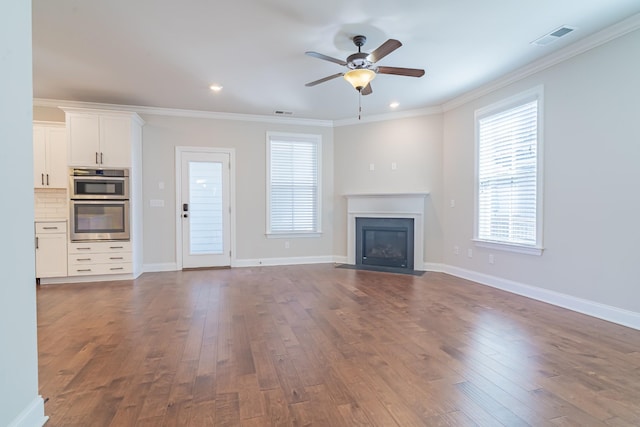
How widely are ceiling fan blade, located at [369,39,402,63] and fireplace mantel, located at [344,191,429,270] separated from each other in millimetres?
2975

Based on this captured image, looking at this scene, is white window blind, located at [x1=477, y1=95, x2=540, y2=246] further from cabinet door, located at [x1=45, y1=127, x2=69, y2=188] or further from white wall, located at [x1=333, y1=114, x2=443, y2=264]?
cabinet door, located at [x1=45, y1=127, x2=69, y2=188]

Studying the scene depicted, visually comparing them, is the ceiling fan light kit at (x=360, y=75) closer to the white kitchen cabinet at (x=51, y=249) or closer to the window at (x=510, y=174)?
the window at (x=510, y=174)

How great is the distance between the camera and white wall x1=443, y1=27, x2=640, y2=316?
3.03 metres

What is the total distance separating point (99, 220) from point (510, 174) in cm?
593

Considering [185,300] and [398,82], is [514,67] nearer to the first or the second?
[398,82]

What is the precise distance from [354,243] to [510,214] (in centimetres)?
273

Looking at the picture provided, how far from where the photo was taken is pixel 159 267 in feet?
18.5

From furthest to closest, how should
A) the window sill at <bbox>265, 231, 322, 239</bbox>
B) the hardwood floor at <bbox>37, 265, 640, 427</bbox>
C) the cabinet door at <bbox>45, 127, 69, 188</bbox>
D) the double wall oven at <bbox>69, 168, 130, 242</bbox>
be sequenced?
the window sill at <bbox>265, 231, 322, 239</bbox> < the cabinet door at <bbox>45, 127, 69, 188</bbox> < the double wall oven at <bbox>69, 168, 130, 242</bbox> < the hardwood floor at <bbox>37, 265, 640, 427</bbox>

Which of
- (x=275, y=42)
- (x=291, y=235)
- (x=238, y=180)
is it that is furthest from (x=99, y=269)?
(x=275, y=42)

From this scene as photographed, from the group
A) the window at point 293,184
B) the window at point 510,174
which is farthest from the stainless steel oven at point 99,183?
the window at point 510,174

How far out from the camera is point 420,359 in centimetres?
236

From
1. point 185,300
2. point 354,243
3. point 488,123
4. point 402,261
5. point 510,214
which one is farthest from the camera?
point 354,243

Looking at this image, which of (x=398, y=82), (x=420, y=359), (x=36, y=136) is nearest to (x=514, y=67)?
(x=398, y=82)

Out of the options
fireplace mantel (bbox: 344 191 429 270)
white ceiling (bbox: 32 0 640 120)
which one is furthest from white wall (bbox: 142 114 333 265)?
white ceiling (bbox: 32 0 640 120)
